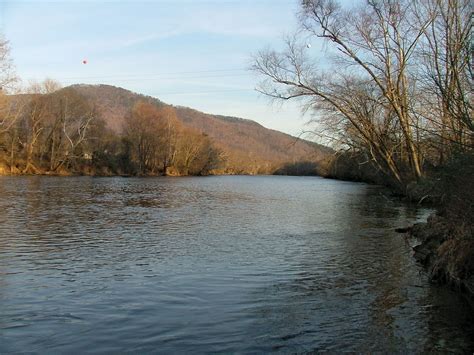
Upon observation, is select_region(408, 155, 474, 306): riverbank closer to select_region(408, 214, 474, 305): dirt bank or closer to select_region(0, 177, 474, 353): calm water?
select_region(408, 214, 474, 305): dirt bank

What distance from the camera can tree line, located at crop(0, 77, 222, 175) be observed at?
65.8 m

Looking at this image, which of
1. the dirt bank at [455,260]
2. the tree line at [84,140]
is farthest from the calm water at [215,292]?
the tree line at [84,140]

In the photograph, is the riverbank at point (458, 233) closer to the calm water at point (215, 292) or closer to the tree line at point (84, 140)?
the calm water at point (215, 292)

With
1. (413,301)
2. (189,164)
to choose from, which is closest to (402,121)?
(413,301)

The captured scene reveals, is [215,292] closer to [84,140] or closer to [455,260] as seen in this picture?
[455,260]

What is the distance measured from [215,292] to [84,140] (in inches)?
2748

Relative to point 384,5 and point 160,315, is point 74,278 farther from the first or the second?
point 384,5

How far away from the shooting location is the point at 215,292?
9422 mm

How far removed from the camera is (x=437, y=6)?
76.3ft

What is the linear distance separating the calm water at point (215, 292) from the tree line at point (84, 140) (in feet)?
136

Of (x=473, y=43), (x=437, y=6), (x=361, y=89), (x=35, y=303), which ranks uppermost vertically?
(x=437, y=6)

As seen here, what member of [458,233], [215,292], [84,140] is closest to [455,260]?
[458,233]

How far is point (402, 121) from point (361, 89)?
4479 millimetres

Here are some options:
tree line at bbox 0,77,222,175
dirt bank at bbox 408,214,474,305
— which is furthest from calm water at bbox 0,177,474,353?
tree line at bbox 0,77,222,175
